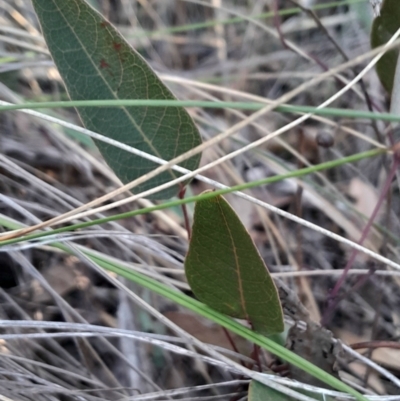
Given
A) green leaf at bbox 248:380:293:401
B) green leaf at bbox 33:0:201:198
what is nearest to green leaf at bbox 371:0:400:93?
green leaf at bbox 33:0:201:198

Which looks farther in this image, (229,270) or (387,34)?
(387,34)

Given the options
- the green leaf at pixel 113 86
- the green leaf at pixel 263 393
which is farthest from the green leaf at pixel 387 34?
the green leaf at pixel 263 393

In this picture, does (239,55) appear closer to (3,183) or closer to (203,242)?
(3,183)

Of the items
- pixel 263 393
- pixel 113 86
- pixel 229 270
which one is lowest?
pixel 263 393

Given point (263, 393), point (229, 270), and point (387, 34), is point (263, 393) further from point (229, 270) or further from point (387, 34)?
point (387, 34)

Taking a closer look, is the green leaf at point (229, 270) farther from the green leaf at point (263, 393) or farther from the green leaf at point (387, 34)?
the green leaf at point (387, 34)

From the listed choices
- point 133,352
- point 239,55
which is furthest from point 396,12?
point 239,55

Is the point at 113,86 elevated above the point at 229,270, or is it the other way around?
the point at 113,86

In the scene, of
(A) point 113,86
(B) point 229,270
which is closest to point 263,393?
(B) point 229,270
